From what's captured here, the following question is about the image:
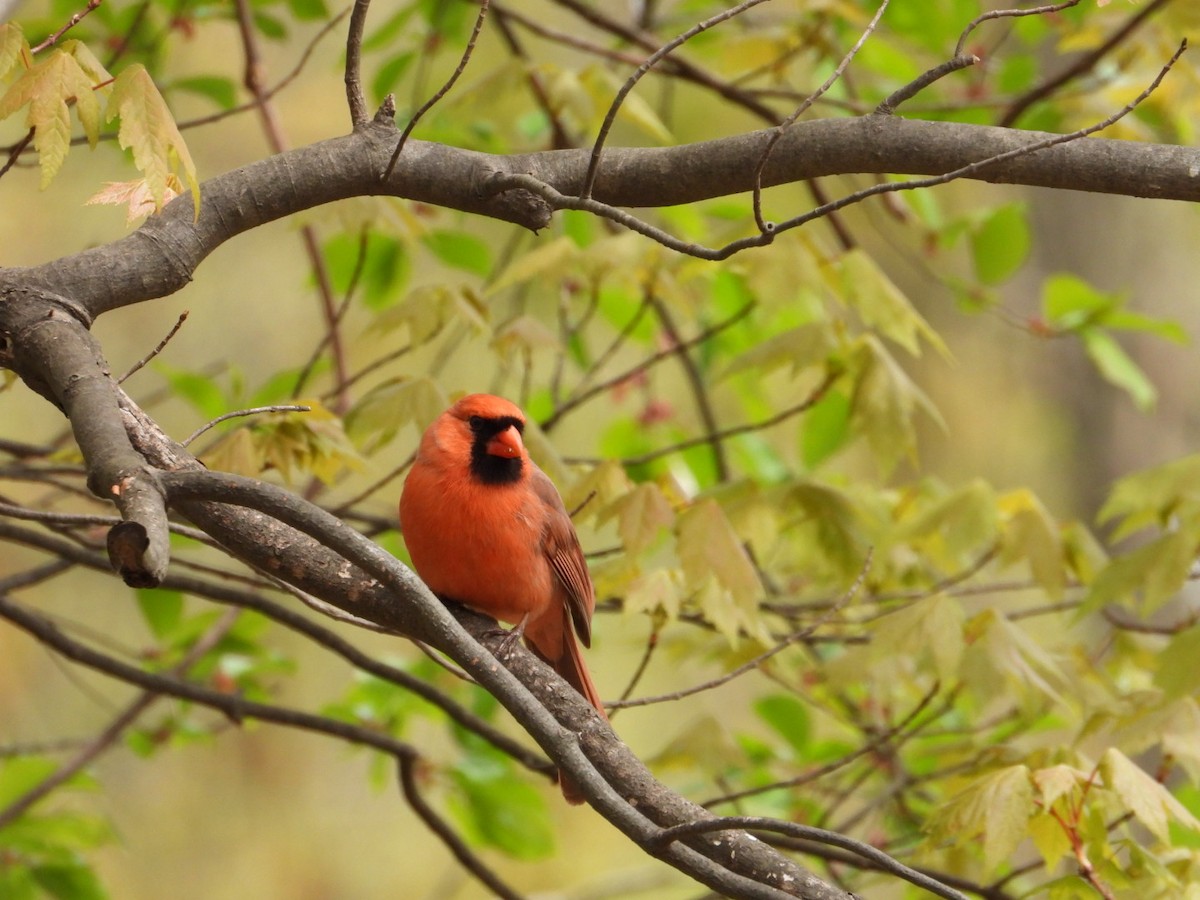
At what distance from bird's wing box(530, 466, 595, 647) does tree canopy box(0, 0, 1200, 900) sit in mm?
114

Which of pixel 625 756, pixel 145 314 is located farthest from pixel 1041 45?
pixel 625 756

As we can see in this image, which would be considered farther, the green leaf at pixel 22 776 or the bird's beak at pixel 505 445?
the green leaf at pixel 22 776

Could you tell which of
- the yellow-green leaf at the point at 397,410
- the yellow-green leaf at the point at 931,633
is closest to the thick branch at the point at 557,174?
the yellow-green leaf at the point at 397,410

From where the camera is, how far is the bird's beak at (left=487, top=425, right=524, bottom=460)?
2.52 metres

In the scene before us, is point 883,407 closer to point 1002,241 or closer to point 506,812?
point 1002,241

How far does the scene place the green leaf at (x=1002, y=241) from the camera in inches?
151

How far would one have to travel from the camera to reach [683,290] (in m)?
3.16

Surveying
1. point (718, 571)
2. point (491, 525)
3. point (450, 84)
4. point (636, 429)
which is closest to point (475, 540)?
point (491, 525)

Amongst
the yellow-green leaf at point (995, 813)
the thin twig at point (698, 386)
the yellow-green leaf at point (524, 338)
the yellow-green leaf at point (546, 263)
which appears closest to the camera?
the yellow-green leaf at point (995, 813)

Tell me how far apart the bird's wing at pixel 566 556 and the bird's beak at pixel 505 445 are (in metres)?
0.09

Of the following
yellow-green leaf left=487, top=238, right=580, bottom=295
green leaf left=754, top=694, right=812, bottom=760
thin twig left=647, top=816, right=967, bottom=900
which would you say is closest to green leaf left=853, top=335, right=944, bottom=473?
yellow-green leaf left=487, top=238, right=580, bottom=295

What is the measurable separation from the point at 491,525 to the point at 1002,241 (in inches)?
83.5

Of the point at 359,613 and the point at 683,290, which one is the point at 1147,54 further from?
the point at 359,613

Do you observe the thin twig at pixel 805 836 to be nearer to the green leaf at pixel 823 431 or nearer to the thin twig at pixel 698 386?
→ the thin twig at pixel 698 386
